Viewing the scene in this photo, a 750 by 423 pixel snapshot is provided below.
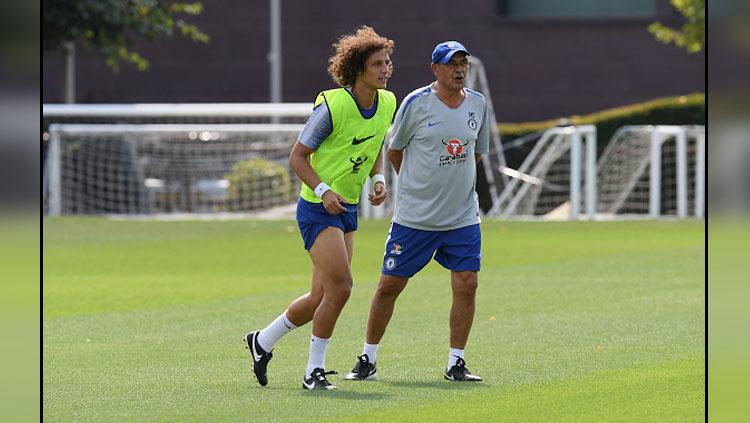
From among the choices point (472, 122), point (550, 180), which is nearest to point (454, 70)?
point (472, 122)

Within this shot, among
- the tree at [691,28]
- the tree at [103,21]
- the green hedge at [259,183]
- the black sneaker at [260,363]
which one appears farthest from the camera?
the tree at [691,28]

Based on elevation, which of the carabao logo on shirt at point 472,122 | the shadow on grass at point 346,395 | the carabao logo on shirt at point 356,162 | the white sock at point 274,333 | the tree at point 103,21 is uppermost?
the tree at point 103,21

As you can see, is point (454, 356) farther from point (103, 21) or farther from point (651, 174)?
point (103, 21)

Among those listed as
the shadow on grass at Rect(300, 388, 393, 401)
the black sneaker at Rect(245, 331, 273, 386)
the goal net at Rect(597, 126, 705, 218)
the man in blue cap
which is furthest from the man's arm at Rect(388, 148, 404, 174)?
the goal net at Rect(597, 126, 705, 218)

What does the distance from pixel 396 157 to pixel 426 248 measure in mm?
586

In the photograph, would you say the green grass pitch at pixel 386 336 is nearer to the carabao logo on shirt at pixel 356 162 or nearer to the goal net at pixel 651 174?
the carabao logo on shirt at pixel 356 162

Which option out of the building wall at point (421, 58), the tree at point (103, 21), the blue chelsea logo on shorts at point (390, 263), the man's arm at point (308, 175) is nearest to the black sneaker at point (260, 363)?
the blue chelsea logo on shorts at point (390, 263)

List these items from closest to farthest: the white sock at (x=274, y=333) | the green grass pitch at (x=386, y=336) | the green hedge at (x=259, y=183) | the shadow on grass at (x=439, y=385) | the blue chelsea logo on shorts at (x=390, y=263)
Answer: the green grass pitch at (x=386, y=336) → the shadow on grass at (x=439, y=385) → the white sock at (x=274, y=333) → the blue chelsea logo on shorts at (x=390, y=263) → the green hedge at (x=259, y=183)

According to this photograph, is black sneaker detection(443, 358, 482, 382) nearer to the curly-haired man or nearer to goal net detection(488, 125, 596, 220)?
the curly-haired man

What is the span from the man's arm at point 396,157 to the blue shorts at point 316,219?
0.61 meters

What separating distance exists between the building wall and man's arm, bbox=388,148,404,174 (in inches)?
1125

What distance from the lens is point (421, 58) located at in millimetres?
37688

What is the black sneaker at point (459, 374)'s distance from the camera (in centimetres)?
854

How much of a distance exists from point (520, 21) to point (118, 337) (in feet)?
90.2
